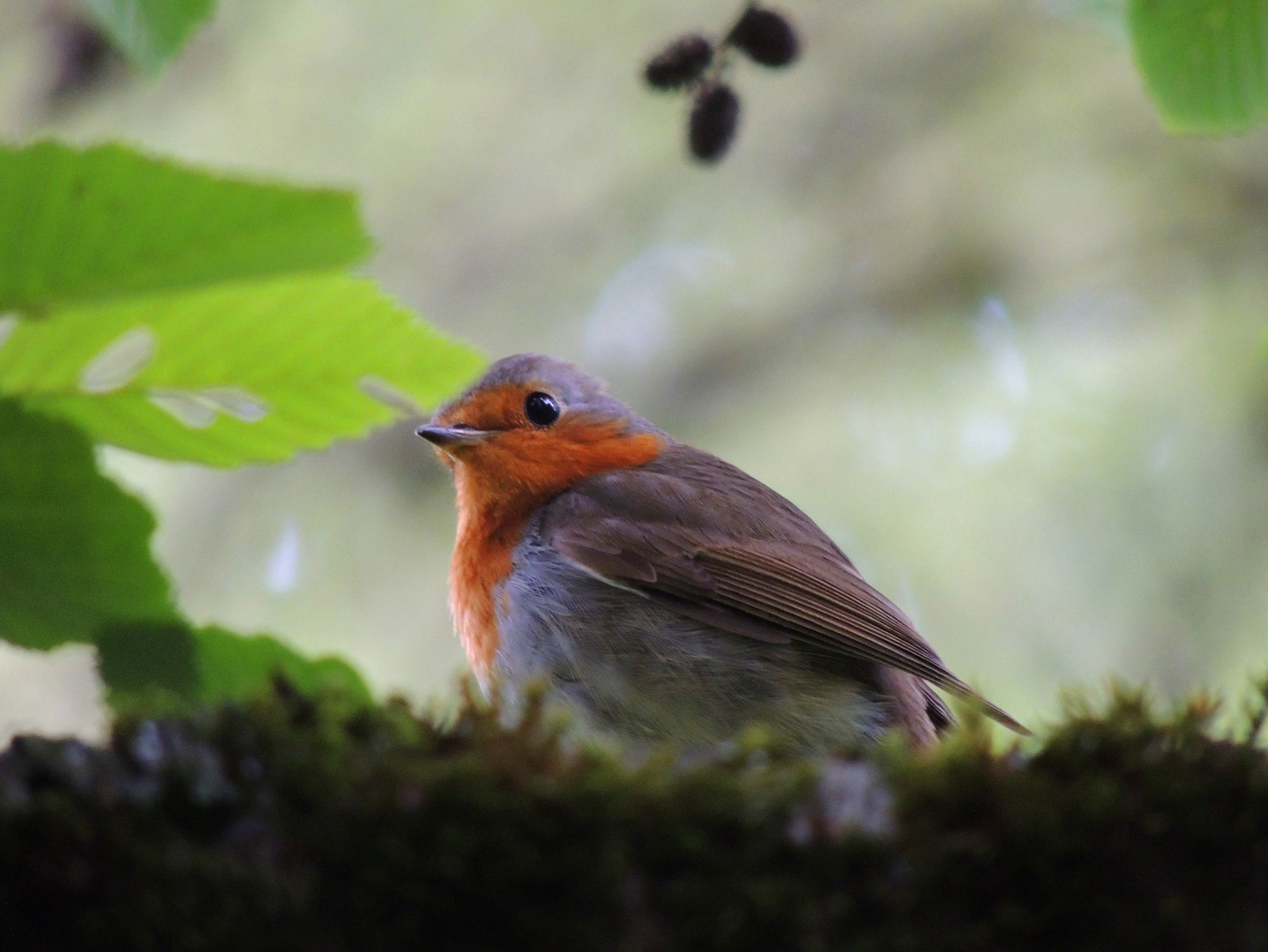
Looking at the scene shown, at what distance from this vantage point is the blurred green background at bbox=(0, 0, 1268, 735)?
5.72 m

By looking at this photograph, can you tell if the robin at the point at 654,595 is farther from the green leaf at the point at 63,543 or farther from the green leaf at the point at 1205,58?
the green leaf at the point at 1205,58

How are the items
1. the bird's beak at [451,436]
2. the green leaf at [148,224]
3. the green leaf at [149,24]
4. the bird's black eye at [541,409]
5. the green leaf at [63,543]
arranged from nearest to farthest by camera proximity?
the green leaf at [148,224] → the green leaf at [63,543] → the green leaf at [149,24] → the bird's beak at [451,436] → the bird's black eye at [541,409]

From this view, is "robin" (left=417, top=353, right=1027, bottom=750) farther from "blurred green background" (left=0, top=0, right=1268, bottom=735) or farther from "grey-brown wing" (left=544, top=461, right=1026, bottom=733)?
"blurred green background" (left=0, top=0, right=1268, bottom=735)

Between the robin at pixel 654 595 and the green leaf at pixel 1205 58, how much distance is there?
134 centimetres

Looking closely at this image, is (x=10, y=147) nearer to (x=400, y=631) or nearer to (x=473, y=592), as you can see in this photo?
(x=473, y=592)

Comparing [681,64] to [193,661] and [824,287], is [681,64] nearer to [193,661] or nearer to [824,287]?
[193,661]

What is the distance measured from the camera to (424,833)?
1.35 meters

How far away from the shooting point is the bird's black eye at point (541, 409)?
154 inches

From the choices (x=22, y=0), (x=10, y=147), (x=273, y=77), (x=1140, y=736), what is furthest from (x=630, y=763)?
(x=22, y=0)

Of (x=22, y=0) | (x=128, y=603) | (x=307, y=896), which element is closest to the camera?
(x=307, y=896)

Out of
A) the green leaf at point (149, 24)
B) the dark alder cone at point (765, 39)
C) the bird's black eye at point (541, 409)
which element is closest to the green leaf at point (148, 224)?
the green leaf at point (149, 24)

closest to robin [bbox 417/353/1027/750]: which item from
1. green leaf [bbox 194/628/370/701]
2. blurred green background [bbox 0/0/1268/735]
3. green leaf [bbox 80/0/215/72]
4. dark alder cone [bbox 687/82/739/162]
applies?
green leaf [bbox 194/628/370/701]

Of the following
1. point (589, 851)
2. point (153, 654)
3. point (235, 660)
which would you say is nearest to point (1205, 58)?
point (589, 851)

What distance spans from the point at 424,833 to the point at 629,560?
199 cm
